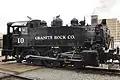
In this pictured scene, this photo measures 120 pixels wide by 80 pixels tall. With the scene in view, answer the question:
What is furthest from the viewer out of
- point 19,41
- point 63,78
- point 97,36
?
point 19,41

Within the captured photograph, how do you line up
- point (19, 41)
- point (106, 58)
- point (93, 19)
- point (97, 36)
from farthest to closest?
1. point (19, 41)
2. point (93, 19)
3. point (97, 36)
4. point (106, 58)

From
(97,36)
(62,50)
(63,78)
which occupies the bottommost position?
(63,78)

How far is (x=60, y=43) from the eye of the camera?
11352 millimetres

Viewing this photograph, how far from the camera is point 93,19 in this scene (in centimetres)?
1130

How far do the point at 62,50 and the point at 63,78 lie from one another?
3.50 m

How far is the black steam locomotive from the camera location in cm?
1001

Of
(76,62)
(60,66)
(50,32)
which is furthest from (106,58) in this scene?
(50,32)

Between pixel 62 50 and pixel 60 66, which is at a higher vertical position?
pixel 62 50

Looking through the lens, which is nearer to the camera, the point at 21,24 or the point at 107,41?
Answer: the point at 107,41

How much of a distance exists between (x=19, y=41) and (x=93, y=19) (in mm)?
4824

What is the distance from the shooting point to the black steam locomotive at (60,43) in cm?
1001

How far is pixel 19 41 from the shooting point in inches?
493

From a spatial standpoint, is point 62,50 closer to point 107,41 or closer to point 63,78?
point 107,41

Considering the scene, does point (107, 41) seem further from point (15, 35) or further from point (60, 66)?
point (15, 35)
